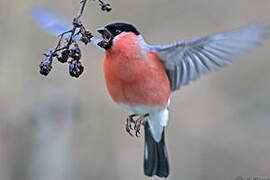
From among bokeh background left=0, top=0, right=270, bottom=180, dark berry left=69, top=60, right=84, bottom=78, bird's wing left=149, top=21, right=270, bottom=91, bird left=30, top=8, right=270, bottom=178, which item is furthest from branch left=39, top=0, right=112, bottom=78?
bokeh background left=0, top=0, right=270, bottom=180

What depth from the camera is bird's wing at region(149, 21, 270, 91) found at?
2.75m

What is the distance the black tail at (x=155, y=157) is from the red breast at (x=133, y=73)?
33.3 inches

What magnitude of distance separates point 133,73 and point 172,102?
2.48 meters

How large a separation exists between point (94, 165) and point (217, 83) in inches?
75.3

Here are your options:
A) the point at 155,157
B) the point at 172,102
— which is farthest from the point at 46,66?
the point at 172,102

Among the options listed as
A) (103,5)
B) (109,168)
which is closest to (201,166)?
(109,168)

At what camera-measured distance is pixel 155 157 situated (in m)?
4.51

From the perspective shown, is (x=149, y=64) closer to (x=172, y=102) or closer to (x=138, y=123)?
(x=138, y=123)

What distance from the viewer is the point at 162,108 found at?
389 cm

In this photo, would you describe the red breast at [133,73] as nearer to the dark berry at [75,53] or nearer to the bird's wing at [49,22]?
the bird's wing at [49,22]

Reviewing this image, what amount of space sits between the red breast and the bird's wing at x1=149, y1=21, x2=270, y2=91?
0.09 metres

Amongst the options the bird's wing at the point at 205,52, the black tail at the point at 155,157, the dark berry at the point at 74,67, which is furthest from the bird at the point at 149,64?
the dark berry at the point at 74,67

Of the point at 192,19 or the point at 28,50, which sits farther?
the point at 192,19

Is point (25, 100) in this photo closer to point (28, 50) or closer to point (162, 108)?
point (28, 50)
